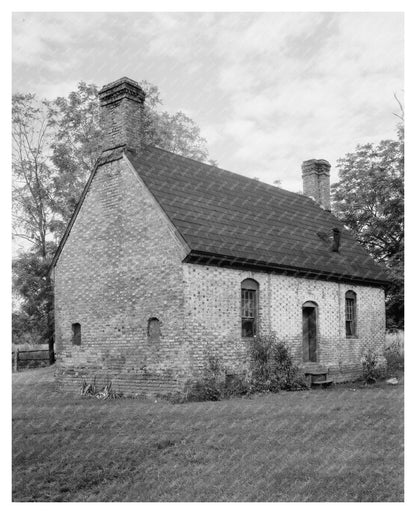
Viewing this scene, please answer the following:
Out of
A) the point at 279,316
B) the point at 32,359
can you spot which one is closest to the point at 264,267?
the point at 279,316

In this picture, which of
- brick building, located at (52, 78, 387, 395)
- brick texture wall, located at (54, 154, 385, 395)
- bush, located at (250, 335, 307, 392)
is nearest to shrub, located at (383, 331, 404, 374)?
brick building, located at (52, 78, 387, 395)

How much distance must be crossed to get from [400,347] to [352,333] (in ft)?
28.7

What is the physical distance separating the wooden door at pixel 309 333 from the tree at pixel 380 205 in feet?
27.1

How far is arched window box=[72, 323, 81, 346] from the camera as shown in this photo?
57.5 ft

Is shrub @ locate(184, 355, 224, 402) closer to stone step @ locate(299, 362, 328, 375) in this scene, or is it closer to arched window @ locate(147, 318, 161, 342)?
arched window @ locate(147, 318, 161, 342)

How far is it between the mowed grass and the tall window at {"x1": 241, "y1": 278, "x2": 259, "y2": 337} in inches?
135

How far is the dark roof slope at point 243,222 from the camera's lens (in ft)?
51.2

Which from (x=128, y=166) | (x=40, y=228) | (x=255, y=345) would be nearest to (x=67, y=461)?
(x=255, y=345)

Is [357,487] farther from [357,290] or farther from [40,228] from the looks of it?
[40,228]

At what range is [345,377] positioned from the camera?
20.0m

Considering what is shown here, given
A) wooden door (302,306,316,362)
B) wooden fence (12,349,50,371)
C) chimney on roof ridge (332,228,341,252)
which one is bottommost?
wooden fence (12,349,50,371)

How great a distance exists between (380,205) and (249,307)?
1413 cm

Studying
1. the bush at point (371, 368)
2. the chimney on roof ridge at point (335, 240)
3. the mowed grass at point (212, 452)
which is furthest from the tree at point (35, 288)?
the bush at point (371, 368)

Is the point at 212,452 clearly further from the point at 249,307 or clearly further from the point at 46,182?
the point at 46,182
